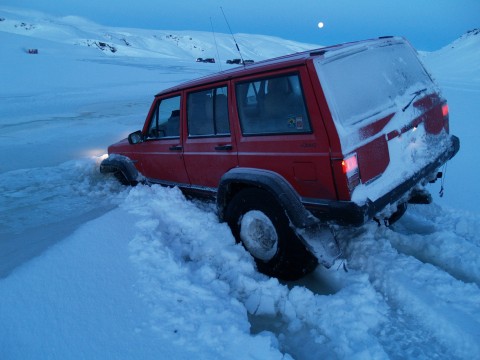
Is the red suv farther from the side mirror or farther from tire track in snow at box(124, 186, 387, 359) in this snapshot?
the side mirror

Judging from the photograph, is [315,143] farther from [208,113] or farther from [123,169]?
[123,169]

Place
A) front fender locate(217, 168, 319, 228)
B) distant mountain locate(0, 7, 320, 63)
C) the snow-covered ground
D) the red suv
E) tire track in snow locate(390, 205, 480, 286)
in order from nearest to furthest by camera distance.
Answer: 1. the snow-covered ground
2. the red suv
3. front fender locate(217, 168, 319, 228)
4. tire track in snow locate(390, 205, 480, 286)
5. distant mountain locate(0, 7, 320, 63)

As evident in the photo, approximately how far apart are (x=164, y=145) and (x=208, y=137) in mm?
897

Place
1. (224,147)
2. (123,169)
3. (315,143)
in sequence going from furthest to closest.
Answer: (123,169) < (224,147) < (315,143)

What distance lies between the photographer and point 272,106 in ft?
10.3

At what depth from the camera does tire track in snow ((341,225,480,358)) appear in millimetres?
2336

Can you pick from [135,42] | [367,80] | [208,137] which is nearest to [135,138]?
[208,137]

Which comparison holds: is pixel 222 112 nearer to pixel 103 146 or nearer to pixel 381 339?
pixel 381 339

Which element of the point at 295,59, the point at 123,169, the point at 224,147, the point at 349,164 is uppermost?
the point at 295,59

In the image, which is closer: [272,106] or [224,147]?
[272,106]

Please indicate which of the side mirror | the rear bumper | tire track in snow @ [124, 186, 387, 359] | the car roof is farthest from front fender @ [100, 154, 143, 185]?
the rear bumper

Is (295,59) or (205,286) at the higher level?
(295,59)

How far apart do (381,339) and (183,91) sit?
3.14 m

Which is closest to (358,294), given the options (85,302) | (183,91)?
(85,302)
